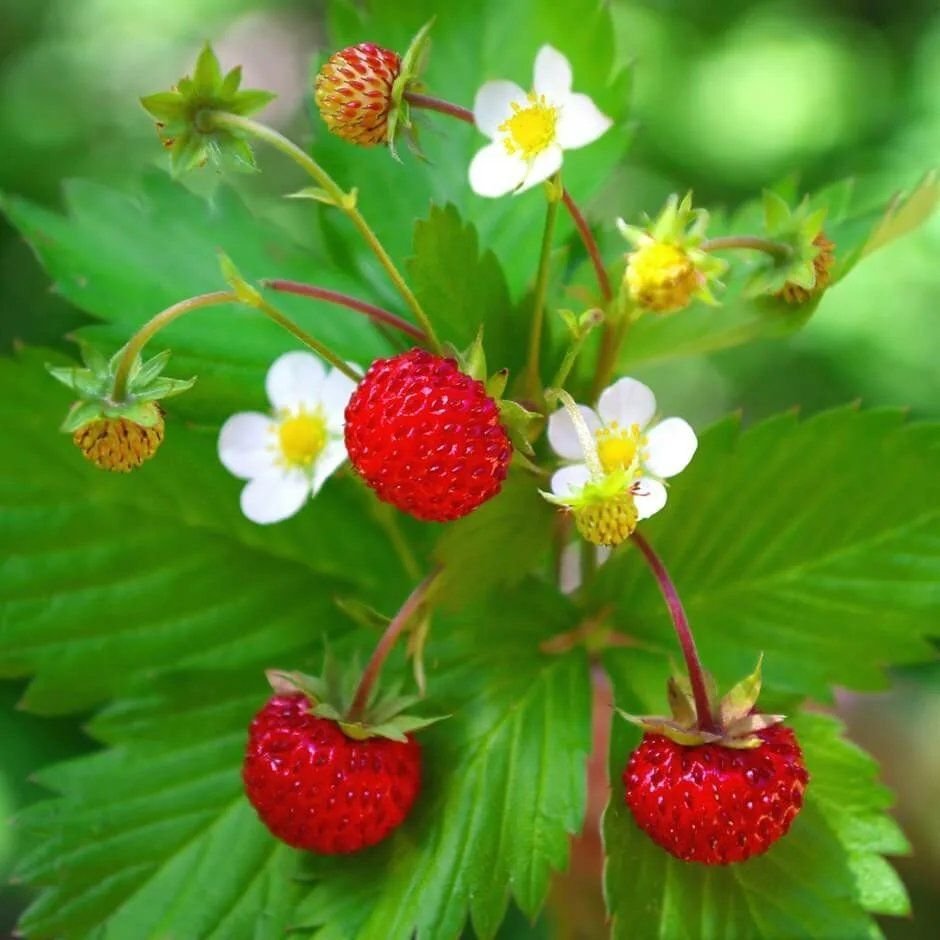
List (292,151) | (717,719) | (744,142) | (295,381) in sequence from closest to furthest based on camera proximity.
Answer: (292,151), (717,719), (295,381), (744,142)

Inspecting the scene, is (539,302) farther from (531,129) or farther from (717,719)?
(717,719)

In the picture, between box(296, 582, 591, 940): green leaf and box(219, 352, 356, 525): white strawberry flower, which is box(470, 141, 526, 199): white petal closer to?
box(219, 352, 356, 525): white strawberry flower

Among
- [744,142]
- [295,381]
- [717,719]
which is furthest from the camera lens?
Answer: [744,142]

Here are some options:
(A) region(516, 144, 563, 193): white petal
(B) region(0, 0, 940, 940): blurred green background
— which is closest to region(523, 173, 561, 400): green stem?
(A) region(516, 144, 563, 193): white petal

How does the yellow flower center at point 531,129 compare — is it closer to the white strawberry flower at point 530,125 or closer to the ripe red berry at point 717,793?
the white strawberry flower at point 530,125

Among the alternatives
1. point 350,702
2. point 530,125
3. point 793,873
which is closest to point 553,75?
point 530,125

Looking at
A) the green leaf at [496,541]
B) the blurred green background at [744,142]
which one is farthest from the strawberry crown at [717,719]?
the blurred green background at [744,142]

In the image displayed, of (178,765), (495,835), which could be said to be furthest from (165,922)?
(495,835)
